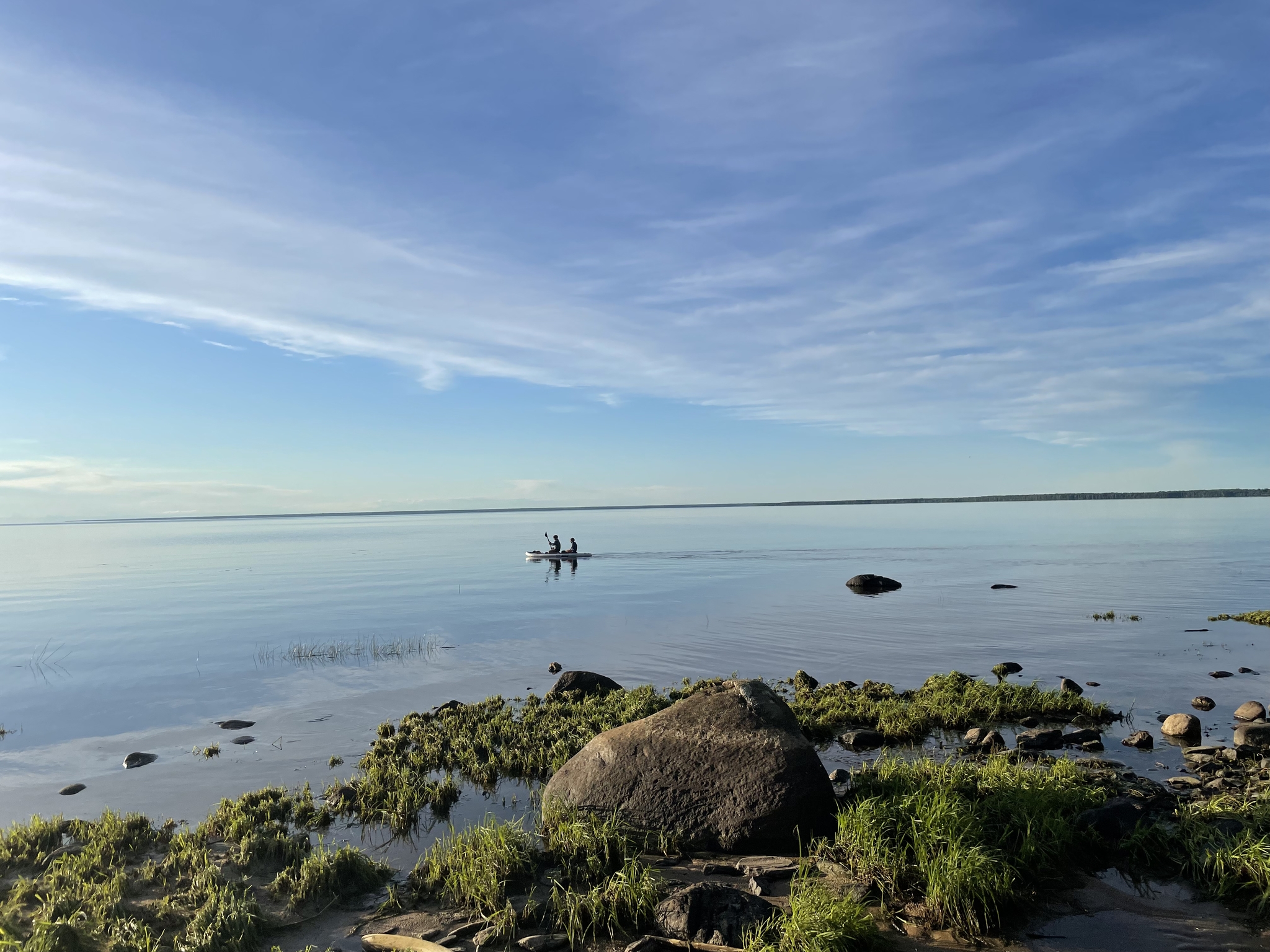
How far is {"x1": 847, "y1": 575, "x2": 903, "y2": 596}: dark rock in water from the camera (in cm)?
5328

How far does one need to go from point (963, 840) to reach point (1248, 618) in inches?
1404

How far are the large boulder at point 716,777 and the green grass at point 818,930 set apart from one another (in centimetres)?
274

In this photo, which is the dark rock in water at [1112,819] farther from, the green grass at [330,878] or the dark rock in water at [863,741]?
the green grass at [330,878]

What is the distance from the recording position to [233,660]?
34.2m

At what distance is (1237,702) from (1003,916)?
1723cm

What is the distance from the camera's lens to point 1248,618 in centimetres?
3672

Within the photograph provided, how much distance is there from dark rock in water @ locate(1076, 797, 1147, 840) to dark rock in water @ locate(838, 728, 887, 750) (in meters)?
6.59

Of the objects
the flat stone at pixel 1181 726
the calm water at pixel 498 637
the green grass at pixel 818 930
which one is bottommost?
the calm water at pixel 498 637

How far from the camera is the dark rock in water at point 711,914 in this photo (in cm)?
921

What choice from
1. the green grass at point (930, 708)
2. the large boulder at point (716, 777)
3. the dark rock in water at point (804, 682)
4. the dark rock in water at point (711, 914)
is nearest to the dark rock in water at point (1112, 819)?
the large boulder at point (716, 777)

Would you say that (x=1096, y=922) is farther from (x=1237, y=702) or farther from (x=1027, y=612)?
(x=1027, y=612)

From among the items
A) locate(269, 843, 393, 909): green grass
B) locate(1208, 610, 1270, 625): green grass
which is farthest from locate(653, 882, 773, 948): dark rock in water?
locate(1208, 610, 1270, 625): green grass

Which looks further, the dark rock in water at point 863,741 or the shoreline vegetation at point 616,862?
the dark rock in water at point 863,741

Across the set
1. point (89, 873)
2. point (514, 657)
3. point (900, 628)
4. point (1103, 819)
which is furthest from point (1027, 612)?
point (89, 873)
